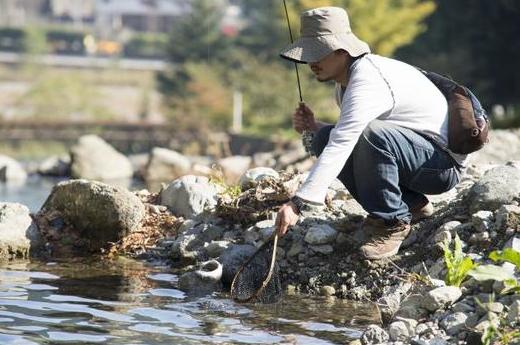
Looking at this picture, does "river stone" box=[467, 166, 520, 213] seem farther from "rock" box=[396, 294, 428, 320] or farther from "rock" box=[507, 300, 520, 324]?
"rock" box=[507, 300, 520, 324]

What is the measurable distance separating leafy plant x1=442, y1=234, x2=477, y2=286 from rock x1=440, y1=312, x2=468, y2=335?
0.38m

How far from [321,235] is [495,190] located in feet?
3.45

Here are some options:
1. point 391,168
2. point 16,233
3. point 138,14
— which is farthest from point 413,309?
point 138,14

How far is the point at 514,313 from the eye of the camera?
16.1 feet

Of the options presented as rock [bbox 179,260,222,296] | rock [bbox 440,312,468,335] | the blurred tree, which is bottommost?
rock [bbox 179,260,222,296]

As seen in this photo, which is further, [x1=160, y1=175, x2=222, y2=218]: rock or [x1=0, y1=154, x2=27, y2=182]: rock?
[x1=0, y1=154, x2=27, y2=182]: rock

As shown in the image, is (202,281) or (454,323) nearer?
(454,323)

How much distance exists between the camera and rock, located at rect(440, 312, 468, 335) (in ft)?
16.7

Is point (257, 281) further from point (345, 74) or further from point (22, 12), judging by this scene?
point (22, 12)

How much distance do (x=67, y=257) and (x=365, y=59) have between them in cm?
263

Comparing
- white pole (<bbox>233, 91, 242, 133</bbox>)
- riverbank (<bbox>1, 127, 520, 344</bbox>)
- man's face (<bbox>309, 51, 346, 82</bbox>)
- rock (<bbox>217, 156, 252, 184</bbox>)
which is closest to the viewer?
riverbank (<bbox>1, 127, 520, 344</bbox>)

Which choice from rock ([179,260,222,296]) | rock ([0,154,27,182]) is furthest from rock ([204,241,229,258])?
rock ([0,154,27,182])

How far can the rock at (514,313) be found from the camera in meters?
4.90

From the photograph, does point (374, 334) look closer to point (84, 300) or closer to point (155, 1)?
point (84, 300)
